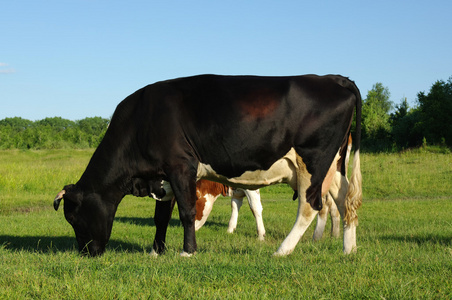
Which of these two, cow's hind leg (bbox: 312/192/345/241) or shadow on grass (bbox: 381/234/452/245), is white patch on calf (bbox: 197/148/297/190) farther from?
shadow on grass (bbox: 381/234/452/245)

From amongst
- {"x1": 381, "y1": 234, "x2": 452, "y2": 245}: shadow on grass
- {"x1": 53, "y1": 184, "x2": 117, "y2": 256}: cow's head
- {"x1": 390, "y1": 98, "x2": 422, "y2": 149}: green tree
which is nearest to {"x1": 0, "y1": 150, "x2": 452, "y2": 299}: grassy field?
{"x1": 381, "y1": 234, "x2": 452, "y2": 245}: shadow on grass

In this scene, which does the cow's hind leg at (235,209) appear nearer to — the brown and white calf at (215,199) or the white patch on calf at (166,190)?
the brown and white calf at (215,199)

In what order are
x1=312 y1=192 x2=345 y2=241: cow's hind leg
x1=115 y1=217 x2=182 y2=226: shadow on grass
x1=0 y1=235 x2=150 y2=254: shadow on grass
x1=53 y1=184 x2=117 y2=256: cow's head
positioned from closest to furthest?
x1=53 y1=184 x2=117 y2=256: cow's head
x1=0 y1=235 x2=150 y2=254: shadow on grass
x1=312 y1=192 x2=345 y2=241: cow's hind leg
x1=115 y1=217 x2=182 y2=226: shadow on grass

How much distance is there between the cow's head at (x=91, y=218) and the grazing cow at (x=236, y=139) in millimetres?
148

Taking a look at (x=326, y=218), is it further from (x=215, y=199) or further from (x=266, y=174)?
(x=266, y=174)

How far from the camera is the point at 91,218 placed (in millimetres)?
6777

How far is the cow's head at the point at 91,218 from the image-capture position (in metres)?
6.76

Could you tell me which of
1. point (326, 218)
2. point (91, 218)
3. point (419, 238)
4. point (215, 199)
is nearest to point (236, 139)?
point (91, 218)

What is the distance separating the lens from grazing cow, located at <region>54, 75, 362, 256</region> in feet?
20.1

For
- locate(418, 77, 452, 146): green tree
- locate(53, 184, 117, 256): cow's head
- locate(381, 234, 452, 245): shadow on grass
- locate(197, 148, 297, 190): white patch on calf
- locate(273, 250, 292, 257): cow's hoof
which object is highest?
locate(418, 77, 452, 146): green tree

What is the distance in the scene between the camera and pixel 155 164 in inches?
249

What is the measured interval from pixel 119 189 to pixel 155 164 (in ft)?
2.49

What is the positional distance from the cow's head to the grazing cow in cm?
15

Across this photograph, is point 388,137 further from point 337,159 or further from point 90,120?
point 90,120
